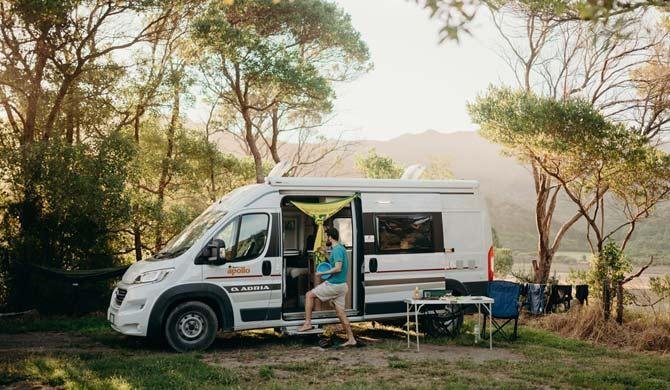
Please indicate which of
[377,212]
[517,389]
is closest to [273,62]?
[377,212]

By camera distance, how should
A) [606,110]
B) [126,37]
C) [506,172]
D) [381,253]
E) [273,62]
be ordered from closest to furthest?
[381,253] < [126,37] < [273,62] < [606,110] < [506,172]

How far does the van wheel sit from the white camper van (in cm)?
1

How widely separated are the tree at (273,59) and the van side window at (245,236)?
8982 mm

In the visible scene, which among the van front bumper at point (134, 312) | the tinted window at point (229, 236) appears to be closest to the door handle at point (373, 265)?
the tinted window at point (229, 236)

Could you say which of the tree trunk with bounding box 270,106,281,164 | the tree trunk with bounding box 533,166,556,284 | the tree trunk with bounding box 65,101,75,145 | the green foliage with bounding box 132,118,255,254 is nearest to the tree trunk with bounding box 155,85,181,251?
the green foliage with bounding box 132,118,255,254

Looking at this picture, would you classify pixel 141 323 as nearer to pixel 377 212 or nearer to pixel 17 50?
pixel 377 212

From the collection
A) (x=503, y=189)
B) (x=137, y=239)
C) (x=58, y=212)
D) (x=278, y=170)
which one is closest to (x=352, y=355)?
(x=278, y=170)

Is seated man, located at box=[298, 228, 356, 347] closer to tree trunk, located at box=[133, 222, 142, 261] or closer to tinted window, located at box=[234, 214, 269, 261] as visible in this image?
tinted window, located at box=[234, 214, 269, 261]

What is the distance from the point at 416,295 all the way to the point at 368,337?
138 centimetres

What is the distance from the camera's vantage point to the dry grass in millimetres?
9258

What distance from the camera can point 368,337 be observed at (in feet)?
32.4

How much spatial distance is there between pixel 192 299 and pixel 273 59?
10907 millimetres

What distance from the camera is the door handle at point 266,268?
870cm

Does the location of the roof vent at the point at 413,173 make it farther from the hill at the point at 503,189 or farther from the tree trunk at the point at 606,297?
the hill at the point at 503,189
